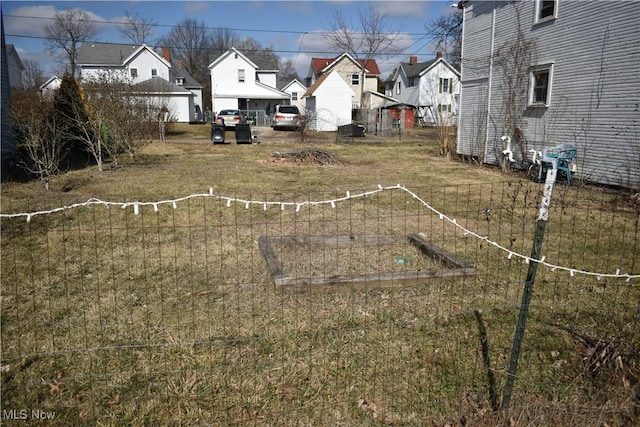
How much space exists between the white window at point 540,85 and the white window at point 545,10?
1309 mm

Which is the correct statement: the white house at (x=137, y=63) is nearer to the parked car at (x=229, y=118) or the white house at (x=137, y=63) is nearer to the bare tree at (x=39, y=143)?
the parked car at (x=229, y=118)

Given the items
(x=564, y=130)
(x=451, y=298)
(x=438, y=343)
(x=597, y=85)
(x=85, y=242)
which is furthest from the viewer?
(x=564, y=130)

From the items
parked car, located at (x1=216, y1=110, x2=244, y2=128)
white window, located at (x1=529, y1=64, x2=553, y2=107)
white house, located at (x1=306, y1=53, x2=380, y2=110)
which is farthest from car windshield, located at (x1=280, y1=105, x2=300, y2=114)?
white window, located at (x1=529, y1=64, x2=553, y2=107)

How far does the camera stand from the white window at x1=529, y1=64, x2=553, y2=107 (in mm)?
13465

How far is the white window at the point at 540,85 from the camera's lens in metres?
13.5

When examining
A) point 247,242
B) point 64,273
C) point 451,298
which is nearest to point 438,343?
point 451,298

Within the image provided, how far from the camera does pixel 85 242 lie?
6613 mm

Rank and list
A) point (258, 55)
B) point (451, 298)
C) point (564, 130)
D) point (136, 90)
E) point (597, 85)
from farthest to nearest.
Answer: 1. point (258, 55)
2. point (136, 90)
3. point (564, 130)
4. point (597, 85)
5. point (451, 298)

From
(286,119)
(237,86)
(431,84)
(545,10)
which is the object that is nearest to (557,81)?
(545,10)

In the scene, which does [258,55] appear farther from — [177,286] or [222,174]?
[177,286]

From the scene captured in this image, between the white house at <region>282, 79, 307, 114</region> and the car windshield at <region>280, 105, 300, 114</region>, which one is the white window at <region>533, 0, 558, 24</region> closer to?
the car windshield at <region>280, 105, 300, 114</region>

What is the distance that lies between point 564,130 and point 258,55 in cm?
4402

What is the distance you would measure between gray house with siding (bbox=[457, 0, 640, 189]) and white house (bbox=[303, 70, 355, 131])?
60.6ft

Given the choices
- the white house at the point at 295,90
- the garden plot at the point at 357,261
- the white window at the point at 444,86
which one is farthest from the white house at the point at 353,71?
the garden plot at the point at 357,261
